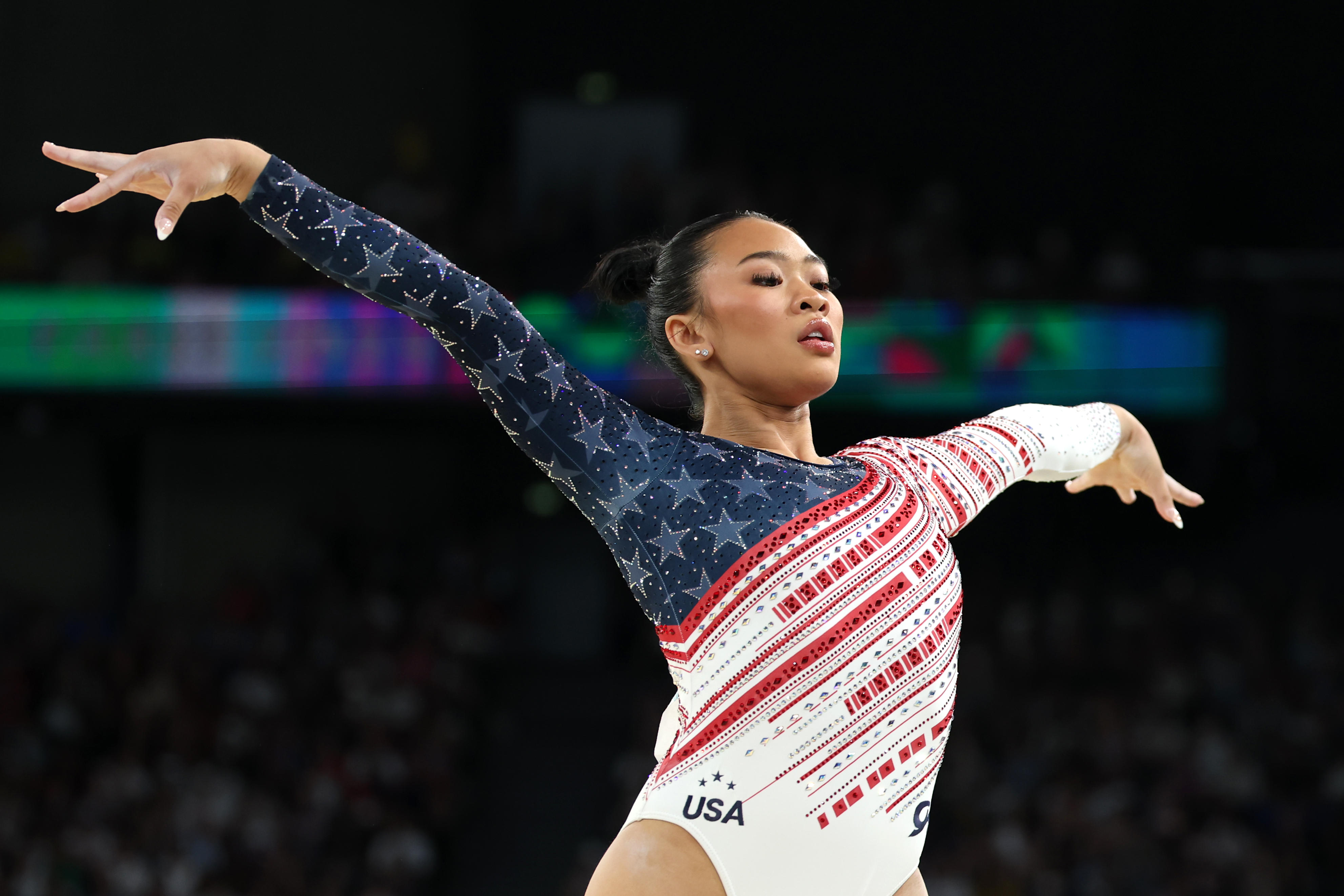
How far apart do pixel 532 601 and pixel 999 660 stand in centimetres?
469

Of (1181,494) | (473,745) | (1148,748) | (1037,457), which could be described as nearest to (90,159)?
(1037,457)

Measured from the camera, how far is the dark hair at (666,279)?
235 centimetres

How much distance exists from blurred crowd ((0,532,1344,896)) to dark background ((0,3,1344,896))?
0.03m

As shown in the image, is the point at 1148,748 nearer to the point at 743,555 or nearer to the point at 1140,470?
the point at 1140,470

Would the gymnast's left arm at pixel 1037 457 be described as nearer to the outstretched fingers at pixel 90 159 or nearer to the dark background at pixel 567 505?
the outstretched fingers at pixel 90 159

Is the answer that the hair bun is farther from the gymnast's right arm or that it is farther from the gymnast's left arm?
the gymnast's left arm

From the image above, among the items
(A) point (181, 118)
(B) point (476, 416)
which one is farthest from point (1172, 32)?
(A) point (181, 118)

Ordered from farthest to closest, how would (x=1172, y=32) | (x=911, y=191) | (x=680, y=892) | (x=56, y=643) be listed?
(x=911, y=191) → (x=1172, y=32) → (x=56, y=643) → (x=680, y=892)

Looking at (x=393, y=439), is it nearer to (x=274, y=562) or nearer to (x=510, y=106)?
(x=274, y=562)

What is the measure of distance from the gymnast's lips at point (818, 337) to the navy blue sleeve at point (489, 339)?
25 cm

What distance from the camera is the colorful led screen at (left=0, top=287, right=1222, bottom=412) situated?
10273 millimetres

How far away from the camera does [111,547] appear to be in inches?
505

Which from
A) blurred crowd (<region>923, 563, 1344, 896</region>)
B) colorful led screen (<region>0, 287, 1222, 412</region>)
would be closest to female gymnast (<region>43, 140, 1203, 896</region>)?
blurred crowd (<region>923, 563, 1344, 896</region>)

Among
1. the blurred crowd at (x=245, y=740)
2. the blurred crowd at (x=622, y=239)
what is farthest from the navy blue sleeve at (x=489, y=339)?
the blurred crowd at (x=622, y=239)
